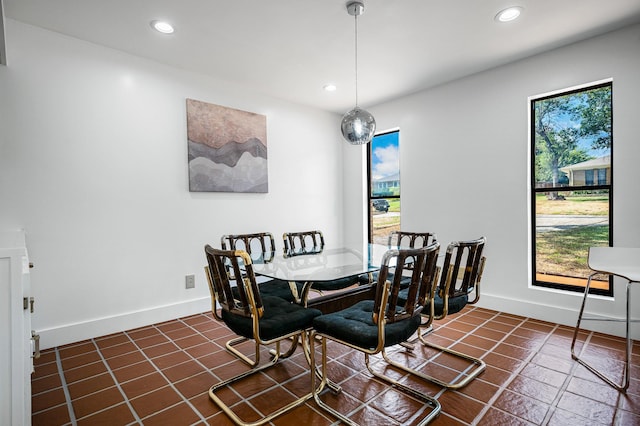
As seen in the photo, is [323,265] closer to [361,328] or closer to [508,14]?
[361,328]

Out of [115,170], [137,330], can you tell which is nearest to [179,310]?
[137,330]

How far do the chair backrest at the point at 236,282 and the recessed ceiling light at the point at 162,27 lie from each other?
197cm

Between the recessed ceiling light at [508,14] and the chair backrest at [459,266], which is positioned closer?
the chair backrest at [459,266]

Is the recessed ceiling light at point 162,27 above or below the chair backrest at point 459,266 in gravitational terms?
above

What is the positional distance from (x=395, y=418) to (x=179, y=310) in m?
2.50

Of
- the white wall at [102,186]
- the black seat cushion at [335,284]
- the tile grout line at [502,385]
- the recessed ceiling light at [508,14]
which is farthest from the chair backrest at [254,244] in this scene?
the recessed ceiling light at [508,14]

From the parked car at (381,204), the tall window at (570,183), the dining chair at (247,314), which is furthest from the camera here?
the parked car at (381,204)

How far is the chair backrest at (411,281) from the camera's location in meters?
1.57

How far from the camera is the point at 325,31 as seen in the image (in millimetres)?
2693

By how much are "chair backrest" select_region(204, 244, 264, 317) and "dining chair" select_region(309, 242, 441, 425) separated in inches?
16.2

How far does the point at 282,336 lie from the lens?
1.81m

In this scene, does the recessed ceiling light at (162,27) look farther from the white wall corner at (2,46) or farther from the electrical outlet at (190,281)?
the electrical outlet at (190,281)

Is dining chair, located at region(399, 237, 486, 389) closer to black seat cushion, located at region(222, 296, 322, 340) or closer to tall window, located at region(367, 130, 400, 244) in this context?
black seat cushion, located at region(222, 296, 322, 340)

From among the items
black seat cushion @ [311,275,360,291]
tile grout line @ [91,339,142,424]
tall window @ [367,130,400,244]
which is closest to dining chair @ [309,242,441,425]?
black seat cushion @ [311,275,360,291]
